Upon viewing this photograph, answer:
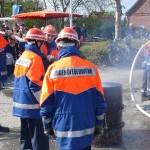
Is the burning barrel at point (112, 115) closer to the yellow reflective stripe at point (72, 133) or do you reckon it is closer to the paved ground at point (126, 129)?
the paved ground at point (126, 129)

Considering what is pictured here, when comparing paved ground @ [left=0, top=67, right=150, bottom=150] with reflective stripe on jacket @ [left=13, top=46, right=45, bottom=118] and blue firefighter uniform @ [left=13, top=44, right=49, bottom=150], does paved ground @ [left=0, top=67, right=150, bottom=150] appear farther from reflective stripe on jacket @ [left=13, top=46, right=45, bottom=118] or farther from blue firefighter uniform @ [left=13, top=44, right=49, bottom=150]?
reflective stripe on jacket @ [left=13, top=46, right=45, bottom=118]

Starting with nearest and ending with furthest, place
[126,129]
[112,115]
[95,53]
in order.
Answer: [112,115] < [126,129] < [95,53]

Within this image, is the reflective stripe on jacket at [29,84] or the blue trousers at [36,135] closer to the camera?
the reflective stripe on jacket at [29,84]

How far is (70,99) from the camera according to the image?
4004 millimetres

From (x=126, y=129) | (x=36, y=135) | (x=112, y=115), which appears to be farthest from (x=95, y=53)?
(x=36, y=135)

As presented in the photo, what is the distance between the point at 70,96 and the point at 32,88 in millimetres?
1196

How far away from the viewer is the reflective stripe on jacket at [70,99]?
4.00 meters

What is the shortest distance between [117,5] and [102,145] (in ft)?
48.3

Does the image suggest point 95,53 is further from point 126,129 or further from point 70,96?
point 70,96

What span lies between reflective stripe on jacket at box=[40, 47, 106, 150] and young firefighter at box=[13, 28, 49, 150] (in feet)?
3.32

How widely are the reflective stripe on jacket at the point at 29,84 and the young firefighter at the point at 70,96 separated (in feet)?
3.25

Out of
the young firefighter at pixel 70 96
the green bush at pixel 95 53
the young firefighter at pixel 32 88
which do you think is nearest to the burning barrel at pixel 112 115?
the young firefighter at pixel 32 88

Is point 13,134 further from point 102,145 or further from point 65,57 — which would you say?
point 65,57

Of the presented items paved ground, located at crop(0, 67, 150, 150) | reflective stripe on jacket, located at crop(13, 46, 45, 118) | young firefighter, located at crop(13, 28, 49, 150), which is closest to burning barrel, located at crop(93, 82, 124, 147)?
paved ground, located at crop(0, 67, 150, 150)
